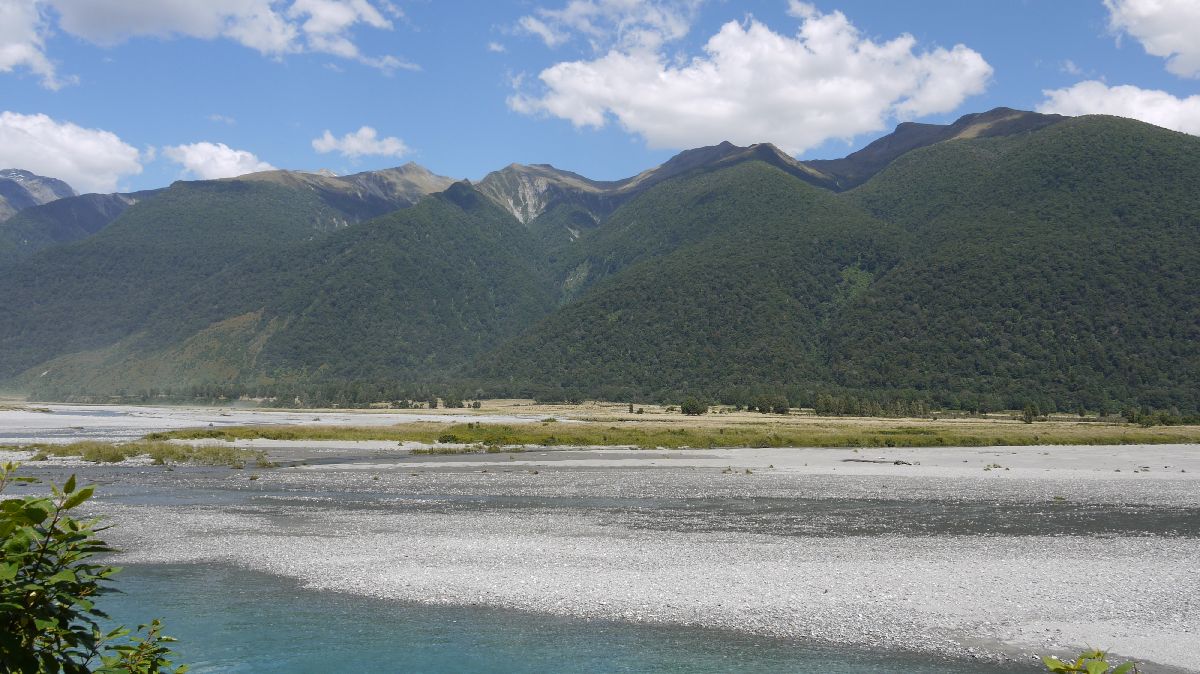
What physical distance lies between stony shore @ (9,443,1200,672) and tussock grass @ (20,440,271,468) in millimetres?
6813

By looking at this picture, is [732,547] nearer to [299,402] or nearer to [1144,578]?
[1144,578]

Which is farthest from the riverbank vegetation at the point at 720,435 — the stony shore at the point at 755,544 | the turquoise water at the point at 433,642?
the turquoise water at the point at 433,642

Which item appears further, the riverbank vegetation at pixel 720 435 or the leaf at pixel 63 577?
the riverbank vegetation at pixel 720 435

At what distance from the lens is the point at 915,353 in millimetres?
154000

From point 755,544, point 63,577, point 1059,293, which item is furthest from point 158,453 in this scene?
point 1059,293

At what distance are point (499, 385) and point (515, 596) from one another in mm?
170941

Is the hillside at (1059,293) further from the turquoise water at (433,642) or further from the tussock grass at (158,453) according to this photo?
the turquoise water at (433,642)

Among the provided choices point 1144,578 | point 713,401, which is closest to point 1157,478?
point 1144,578

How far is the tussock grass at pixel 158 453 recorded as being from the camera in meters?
56.7

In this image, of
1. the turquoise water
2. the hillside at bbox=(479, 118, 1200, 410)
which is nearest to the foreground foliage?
the turquoise water

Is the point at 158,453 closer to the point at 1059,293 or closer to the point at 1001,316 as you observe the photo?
the point at 1001,316

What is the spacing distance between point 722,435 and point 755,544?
52097 millimetres

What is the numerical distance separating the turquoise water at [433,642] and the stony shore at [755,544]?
3.50ft

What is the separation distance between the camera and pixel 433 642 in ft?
57.6
